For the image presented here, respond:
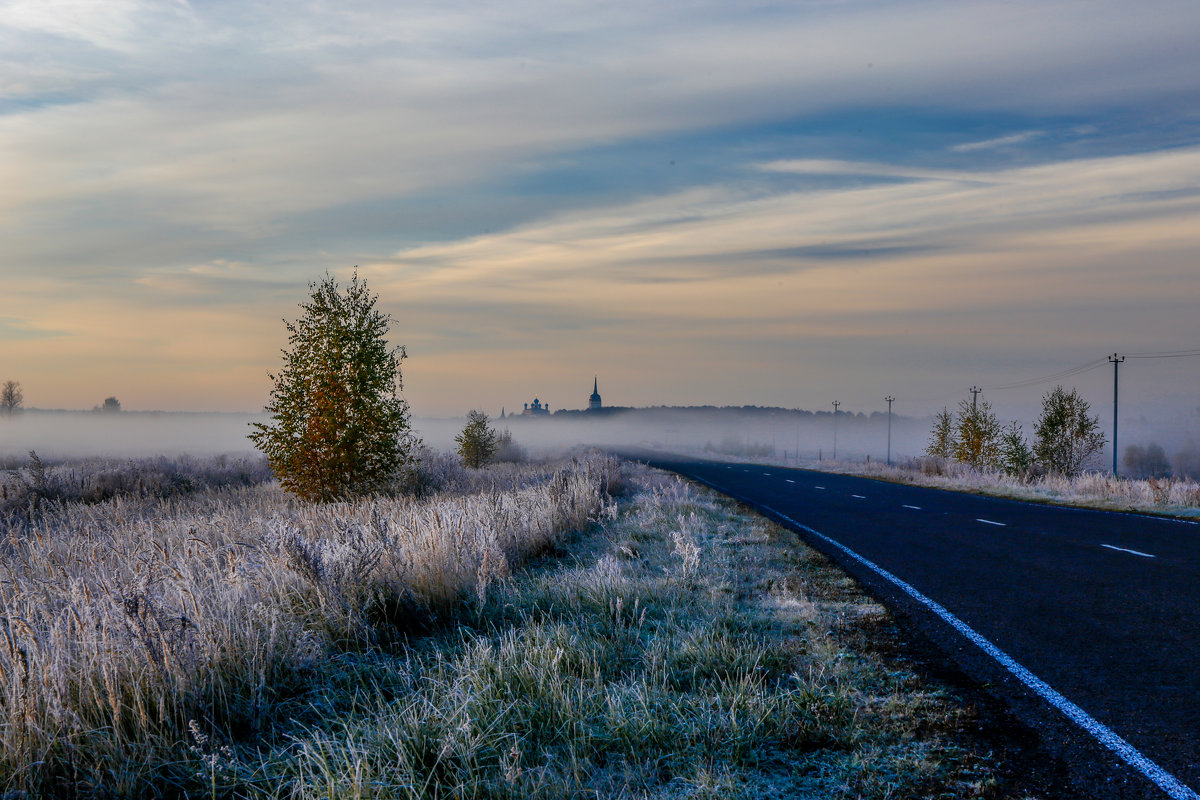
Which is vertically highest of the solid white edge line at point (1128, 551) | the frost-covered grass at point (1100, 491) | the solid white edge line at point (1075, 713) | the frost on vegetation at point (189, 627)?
the frost on vegetation at point (189, 627)

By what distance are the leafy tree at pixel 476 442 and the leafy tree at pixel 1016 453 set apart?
2270cm

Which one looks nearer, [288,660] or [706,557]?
[288,660]

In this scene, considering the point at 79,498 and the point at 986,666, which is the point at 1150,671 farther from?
the point at 79,498

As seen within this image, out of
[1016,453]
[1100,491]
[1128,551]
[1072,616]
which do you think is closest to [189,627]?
[1072,616]

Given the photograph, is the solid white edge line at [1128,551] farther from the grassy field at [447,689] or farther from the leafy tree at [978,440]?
the leafy tree at [978,440]

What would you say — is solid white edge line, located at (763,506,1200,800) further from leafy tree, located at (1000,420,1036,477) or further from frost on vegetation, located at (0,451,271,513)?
leafy tree, located at (1000,420,1036,477)

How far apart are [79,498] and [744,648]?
18687 millimetres

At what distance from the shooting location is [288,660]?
476cm

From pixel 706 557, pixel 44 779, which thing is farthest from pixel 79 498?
pixel 44 779

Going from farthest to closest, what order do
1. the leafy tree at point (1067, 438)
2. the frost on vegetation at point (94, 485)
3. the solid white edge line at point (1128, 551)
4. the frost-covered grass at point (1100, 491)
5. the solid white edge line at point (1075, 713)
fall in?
the leafy tree at point (1067, 438)
the frost on vegetation at point (94, 485)
the frost-covered grass at point (1100, 491)
the solid white edge line at point (1128, 551)
the solid white edge line at point (1075, 713)

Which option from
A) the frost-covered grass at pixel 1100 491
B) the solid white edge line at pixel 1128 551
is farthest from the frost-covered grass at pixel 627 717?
the frost-covered grass at pixel 1100 491

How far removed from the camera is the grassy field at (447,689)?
11.6 ft

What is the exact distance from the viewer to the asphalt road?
3877 mm

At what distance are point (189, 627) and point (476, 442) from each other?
29339 mm
